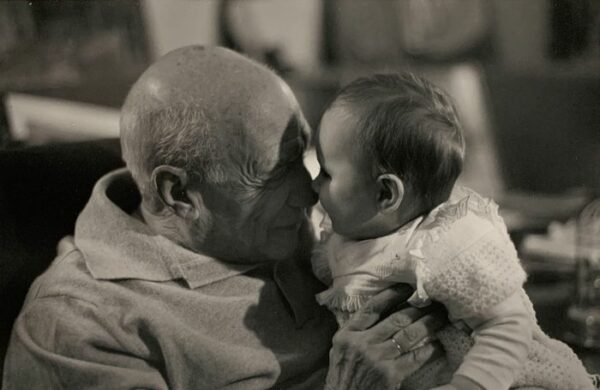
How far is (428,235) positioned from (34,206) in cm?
75

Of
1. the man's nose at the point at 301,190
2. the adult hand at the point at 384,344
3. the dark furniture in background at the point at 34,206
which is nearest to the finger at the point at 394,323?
the adult hand at the point at 384,344

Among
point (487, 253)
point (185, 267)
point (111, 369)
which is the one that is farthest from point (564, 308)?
point (111, 369)

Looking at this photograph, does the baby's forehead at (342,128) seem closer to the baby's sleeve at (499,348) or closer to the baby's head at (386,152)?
the baby's head at (386,152)

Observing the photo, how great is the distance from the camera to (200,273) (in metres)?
1.33

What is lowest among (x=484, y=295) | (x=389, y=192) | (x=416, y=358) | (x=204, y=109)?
(x=416, y=358)

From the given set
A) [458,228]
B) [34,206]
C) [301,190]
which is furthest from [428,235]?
[34,206]

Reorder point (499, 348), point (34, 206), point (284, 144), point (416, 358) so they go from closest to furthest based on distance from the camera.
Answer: point (499, 348) < point (416, 358) < point (284, 144) < point (34, 206)

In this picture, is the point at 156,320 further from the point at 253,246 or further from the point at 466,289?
the point at 466,289

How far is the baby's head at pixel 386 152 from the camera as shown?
1130mm

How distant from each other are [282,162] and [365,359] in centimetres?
37

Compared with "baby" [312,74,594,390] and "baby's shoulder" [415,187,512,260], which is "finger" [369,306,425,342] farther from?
"baby's shoulder" [415,187,512,260]

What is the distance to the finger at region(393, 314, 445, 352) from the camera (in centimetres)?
118

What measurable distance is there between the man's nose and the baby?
8 cm

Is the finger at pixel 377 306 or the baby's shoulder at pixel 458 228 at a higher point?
the baby's shoulder at pixel 458 228
